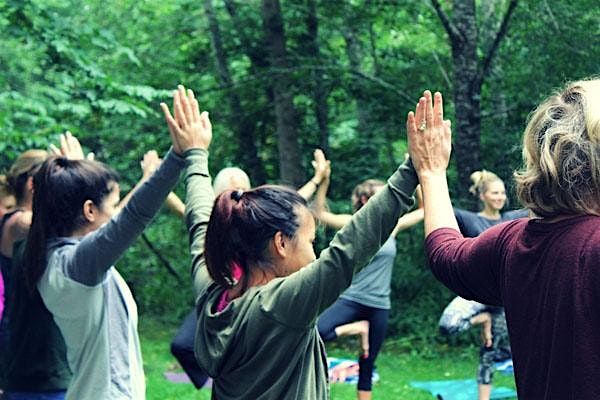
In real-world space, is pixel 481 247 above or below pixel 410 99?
above

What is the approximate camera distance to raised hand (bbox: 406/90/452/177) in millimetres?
2402

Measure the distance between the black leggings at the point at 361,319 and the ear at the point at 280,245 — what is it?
437cm

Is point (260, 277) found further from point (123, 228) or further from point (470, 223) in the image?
point (470, 223)

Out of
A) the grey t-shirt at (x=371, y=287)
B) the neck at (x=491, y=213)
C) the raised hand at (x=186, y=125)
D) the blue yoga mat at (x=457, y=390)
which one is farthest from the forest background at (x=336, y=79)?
the raised hand at (x=186, y=125)

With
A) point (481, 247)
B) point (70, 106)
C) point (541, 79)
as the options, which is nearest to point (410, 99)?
point (541, 79)

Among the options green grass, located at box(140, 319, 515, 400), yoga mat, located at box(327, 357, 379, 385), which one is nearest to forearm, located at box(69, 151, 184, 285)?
green grass, located at box(140, 319, 515, 400)

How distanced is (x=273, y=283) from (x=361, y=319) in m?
4.62

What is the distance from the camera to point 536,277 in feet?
6.64

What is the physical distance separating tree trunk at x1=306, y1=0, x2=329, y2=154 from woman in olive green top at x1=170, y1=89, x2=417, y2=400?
978 centimetres

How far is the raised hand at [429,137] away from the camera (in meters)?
2.40

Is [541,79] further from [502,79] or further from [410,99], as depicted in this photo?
[410,99]

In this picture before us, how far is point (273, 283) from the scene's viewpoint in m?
2.64

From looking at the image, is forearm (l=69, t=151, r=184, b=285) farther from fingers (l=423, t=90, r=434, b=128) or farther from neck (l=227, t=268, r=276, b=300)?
fingers (l=423, t=90, r=434, b=128)

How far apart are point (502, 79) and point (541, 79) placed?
2.50ft
